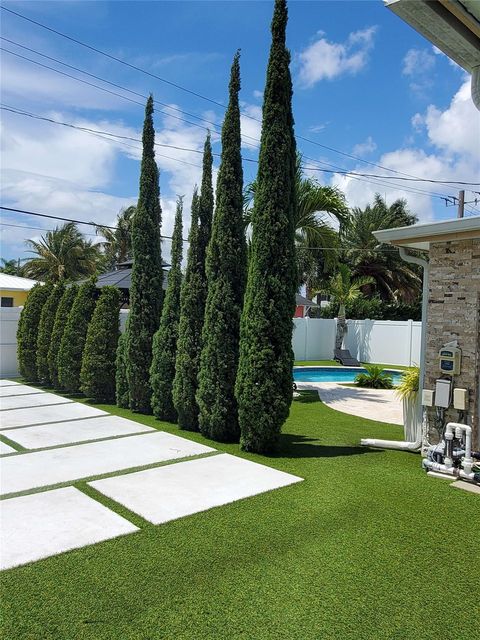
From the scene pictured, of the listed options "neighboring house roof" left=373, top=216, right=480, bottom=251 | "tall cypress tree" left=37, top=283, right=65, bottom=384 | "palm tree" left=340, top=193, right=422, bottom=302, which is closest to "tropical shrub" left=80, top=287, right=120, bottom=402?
"tall cypress tree" left=37, top=283, right=65, bottom=384

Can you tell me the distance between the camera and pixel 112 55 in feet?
36.1

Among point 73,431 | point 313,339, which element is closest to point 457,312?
point 73,431

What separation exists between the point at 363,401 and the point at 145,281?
224 inches

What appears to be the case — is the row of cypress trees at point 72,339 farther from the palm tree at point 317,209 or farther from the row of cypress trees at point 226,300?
the palm tree at point 317,209

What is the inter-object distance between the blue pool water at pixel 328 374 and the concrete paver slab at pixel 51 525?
1264 cm

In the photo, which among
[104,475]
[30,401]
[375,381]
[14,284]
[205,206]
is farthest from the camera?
[14,284]

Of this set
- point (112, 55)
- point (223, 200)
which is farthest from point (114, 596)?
point (112, 55)

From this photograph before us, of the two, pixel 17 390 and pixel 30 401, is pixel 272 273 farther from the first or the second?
pixel 17 390

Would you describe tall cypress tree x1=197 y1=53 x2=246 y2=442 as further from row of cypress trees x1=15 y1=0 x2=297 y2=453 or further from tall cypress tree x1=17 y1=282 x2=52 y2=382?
tall cypress tree x1=17 y1=282 x2=52 y2=382

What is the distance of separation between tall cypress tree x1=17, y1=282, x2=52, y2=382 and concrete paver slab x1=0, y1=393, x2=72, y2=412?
65.9 inches

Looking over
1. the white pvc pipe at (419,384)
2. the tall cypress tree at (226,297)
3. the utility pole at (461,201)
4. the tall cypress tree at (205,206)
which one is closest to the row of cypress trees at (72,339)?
the tall cypress tree at (205,206)

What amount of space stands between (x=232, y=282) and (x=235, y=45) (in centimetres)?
335

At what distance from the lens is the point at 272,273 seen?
6.22 metres

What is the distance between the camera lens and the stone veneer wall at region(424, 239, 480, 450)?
5723 millimetres
